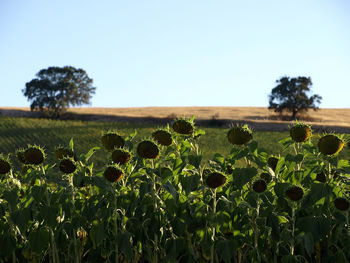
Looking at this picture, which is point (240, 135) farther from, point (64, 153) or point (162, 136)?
point (64, 153)

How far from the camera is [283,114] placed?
73438mm

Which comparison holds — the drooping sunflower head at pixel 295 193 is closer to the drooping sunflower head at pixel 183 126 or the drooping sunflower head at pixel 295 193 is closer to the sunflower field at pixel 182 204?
the sunflower field at pixel 182 204

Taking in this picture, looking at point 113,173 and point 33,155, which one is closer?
point 113,173

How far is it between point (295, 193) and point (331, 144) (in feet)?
1.65

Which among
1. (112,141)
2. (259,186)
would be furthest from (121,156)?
(259,186)

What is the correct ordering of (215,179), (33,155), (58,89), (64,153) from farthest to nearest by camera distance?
(58,89)
(64,153)
(33,155)
(215,179)

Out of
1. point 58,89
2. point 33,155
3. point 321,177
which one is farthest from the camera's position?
point 58,89

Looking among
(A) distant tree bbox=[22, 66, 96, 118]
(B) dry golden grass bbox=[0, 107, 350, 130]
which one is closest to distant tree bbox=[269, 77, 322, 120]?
(B) dry golden grass bbox=[0, 107, 350, 130]

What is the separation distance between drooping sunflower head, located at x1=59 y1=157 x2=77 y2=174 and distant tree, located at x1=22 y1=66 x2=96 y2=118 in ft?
208

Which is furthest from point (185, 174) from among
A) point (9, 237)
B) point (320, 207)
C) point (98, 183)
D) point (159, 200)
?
point (9, 237)

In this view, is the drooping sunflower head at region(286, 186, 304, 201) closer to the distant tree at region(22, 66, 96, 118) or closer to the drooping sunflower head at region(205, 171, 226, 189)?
the drooping sunflower head at region(205, 171, 226, 189)

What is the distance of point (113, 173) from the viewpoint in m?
3.29

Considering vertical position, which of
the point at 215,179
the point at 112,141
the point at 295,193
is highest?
the point at 112,141

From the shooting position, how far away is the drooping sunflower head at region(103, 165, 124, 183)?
3295mm
